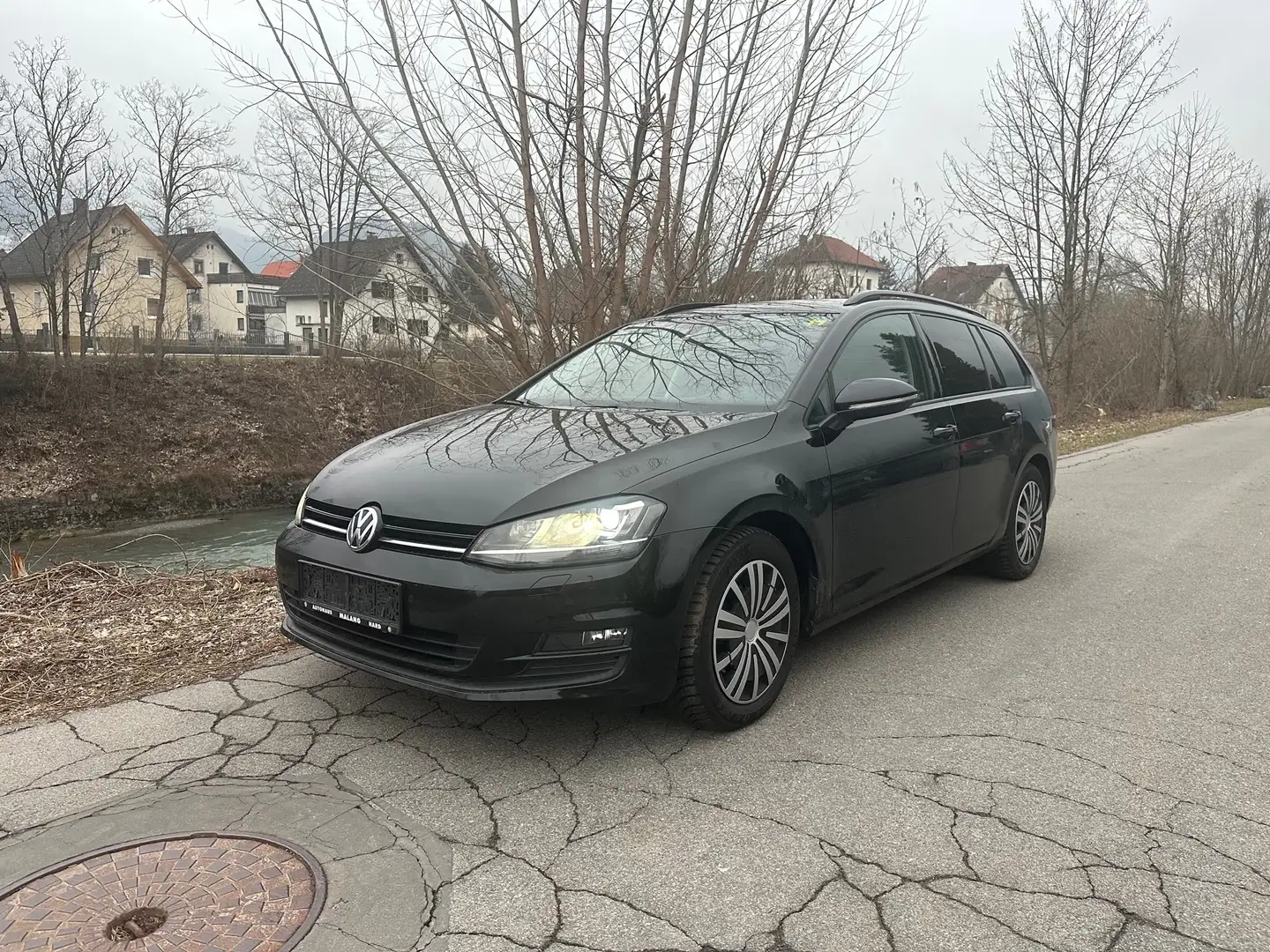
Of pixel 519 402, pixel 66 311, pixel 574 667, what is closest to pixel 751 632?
pixel 574 667

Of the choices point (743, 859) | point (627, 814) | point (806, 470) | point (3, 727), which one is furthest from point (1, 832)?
point (806, 470)

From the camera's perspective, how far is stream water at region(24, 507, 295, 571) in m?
14.4

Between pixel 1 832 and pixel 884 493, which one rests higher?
pixel 884 493

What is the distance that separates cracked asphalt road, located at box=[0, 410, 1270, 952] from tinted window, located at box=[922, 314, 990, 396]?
1.39 m

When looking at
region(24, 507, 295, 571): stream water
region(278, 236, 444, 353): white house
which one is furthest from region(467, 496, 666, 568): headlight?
region(24, 507, 295, 571): stream water

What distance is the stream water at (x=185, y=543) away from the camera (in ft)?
47.3

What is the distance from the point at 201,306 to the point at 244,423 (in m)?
42.1

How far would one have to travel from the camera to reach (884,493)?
4199 millimetres

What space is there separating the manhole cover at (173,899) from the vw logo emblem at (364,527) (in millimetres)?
995

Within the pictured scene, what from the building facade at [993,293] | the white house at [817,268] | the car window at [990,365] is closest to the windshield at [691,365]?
the car window at [990,365]

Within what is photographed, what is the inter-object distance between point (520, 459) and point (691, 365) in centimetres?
125

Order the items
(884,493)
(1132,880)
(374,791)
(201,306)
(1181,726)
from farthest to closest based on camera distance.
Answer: (201,306) → (884,493) → (1181,726) → (374,791) → (1132,880)

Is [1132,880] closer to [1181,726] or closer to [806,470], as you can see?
[1181,726]

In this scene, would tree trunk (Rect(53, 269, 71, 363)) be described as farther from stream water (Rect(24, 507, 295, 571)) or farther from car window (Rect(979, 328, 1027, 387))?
car window (Rect(979, 328, 1027, 387))
